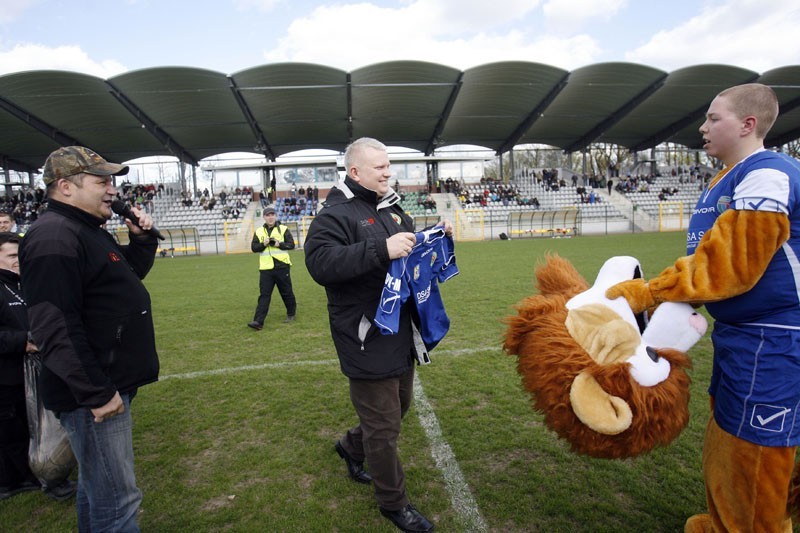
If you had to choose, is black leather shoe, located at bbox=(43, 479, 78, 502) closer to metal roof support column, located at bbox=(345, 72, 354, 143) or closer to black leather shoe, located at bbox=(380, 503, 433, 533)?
black leather shoe, located at bbox=(380, 503, 433, 533)

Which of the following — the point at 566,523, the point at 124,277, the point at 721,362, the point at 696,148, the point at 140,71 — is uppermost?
the point at 140,71

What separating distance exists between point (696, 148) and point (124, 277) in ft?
159

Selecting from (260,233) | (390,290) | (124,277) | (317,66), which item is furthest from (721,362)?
(317,66)

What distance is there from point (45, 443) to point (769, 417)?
387 cm

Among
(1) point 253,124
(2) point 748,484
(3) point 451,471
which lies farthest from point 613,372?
(1) point 253,124

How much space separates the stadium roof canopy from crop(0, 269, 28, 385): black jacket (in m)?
23.2

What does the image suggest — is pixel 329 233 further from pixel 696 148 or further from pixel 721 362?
pixel 696 148

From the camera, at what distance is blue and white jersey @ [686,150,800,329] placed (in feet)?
5.68

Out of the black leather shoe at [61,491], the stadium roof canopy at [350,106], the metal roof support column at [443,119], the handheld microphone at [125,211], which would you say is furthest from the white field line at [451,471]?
the metal roof support column at [443,119]

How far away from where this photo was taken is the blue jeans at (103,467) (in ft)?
6.92

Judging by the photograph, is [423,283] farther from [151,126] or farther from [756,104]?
[151,126]

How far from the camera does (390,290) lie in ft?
7.69

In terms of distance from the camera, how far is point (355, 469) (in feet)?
10.3

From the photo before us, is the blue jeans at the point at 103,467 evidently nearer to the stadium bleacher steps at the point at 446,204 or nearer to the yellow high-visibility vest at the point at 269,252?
the yellow high-visibility vest at the point at 269,252
